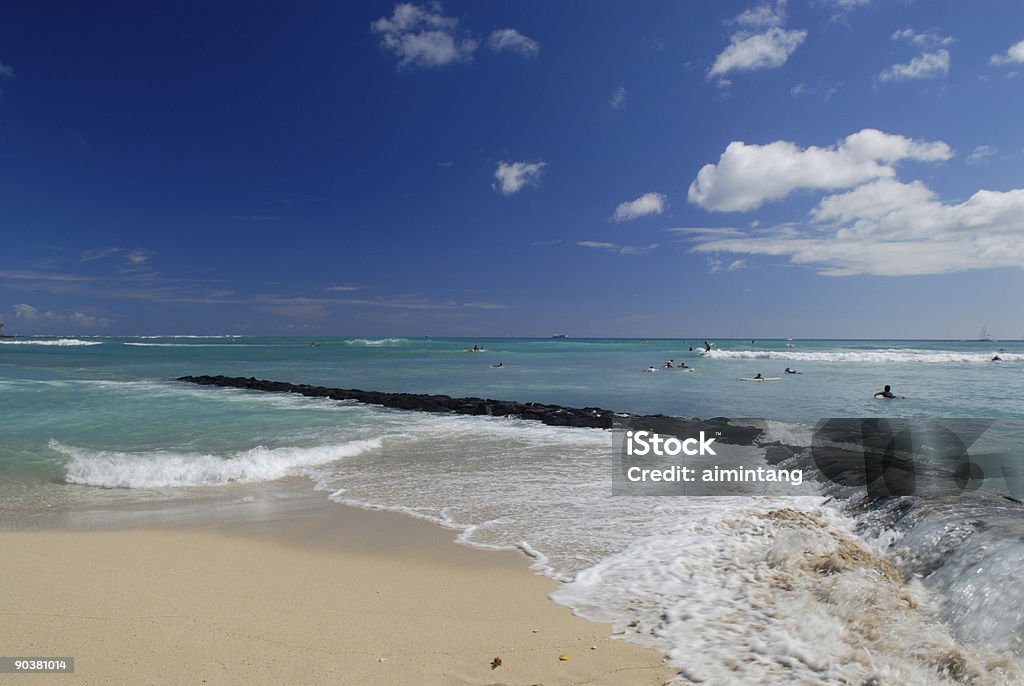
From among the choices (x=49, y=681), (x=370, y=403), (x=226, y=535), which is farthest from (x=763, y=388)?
(x=49, y=681)

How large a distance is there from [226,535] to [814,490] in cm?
799

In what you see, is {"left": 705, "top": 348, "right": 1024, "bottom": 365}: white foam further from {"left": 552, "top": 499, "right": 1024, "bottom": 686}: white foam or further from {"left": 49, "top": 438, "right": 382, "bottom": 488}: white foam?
{"left": 49, "top": 438, "right": 382, "bottom": 488}: white foam

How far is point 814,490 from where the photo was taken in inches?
313

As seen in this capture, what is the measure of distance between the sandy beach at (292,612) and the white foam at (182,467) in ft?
8.40

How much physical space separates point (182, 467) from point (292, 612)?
6187 millimetres

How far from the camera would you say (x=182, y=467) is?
9.16m

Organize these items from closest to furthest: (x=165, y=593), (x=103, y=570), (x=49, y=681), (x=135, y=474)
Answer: (x=49, y=681) → (x=165, y=593) → (x=103, y=570) → (x=135, y=474)

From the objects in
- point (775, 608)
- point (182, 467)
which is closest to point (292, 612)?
point (775, 608)

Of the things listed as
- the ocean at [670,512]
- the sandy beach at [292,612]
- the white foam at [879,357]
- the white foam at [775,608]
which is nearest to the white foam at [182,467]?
the ocean at [670,512]

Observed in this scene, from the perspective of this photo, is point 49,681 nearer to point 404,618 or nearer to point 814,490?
point 404,618

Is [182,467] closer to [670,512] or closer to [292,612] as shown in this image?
[292,612]

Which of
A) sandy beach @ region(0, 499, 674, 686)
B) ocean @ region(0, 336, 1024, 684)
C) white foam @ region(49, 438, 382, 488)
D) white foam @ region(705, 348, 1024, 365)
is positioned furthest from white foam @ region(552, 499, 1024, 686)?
white foam @ region(705, 348, 1024, 365)

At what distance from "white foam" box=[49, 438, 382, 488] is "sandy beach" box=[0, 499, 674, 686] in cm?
256

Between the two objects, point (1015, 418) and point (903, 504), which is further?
point (1015, 418)
